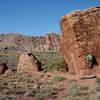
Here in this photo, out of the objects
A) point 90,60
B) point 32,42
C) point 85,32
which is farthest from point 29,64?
point 32,42

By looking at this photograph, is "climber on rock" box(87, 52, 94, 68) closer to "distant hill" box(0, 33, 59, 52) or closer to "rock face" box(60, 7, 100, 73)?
"rock face" box(60, 7, 100, 73)

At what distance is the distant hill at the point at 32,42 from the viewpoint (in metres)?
176

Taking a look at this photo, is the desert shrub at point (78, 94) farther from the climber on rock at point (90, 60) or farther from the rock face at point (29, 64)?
the rock face at point (29, 64)

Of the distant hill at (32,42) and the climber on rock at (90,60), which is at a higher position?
the distant hill at (32,42)

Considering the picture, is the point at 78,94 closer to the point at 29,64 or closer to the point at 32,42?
the point at 29,64

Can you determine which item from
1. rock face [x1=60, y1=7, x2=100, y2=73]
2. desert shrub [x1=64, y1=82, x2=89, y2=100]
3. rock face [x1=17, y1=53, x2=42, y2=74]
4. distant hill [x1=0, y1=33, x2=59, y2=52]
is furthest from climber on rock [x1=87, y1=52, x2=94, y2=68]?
distant hill [x1=0, y1=33, x2=59, y2=52]

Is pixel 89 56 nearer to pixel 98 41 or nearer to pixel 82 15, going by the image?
pixel 98 41

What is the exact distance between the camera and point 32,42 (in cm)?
18188

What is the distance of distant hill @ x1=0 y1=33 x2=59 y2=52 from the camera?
176 meters

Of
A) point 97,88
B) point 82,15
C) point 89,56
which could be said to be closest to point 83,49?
point 89,56

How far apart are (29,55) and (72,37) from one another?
757 cm

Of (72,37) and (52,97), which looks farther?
Result: (72,37)

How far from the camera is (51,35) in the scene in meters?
190

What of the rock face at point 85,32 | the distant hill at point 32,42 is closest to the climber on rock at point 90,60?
the rock face at point 85,32
